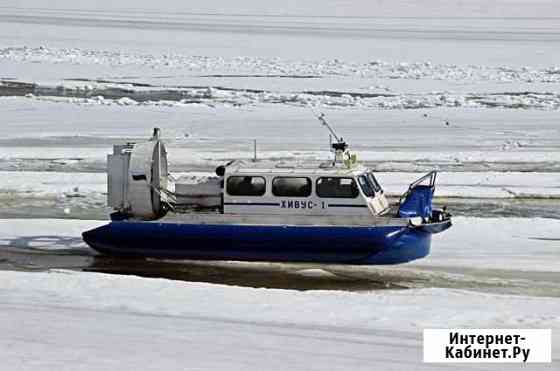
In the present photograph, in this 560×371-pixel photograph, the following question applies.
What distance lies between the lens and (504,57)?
109 feet

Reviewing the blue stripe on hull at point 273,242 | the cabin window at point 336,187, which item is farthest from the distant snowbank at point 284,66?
the blue stripe on hull at point 273,242

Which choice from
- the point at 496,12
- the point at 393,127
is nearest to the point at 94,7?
the point at 496,12

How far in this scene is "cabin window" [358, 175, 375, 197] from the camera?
12492mm

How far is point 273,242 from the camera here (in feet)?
40.2

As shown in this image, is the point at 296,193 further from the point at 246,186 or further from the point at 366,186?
the point at 366,186

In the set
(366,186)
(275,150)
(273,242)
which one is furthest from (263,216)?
(275,150)

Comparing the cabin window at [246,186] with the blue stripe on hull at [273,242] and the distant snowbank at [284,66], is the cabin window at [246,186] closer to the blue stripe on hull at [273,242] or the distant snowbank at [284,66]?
the blue stripe on hull at [273,242]

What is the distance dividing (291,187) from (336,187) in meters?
0.53

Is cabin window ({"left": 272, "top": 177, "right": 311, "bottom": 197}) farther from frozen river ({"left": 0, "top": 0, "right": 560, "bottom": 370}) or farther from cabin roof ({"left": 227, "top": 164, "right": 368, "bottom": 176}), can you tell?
frozen river ({"left": 0, "top": 0, "right": 560, "bottom": 370})

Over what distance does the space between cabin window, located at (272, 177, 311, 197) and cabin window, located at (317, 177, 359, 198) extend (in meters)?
0.15

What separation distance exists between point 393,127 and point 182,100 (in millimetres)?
5972

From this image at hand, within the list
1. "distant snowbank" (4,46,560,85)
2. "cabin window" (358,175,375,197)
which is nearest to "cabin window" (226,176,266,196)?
"cabin window" (358,175,375,197)

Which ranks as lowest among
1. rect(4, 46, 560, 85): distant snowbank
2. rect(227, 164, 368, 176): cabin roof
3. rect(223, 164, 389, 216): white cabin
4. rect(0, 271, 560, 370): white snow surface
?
rect(0, 271, 560, 370): white snow surface

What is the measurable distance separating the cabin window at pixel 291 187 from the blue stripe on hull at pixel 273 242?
1.46ft
